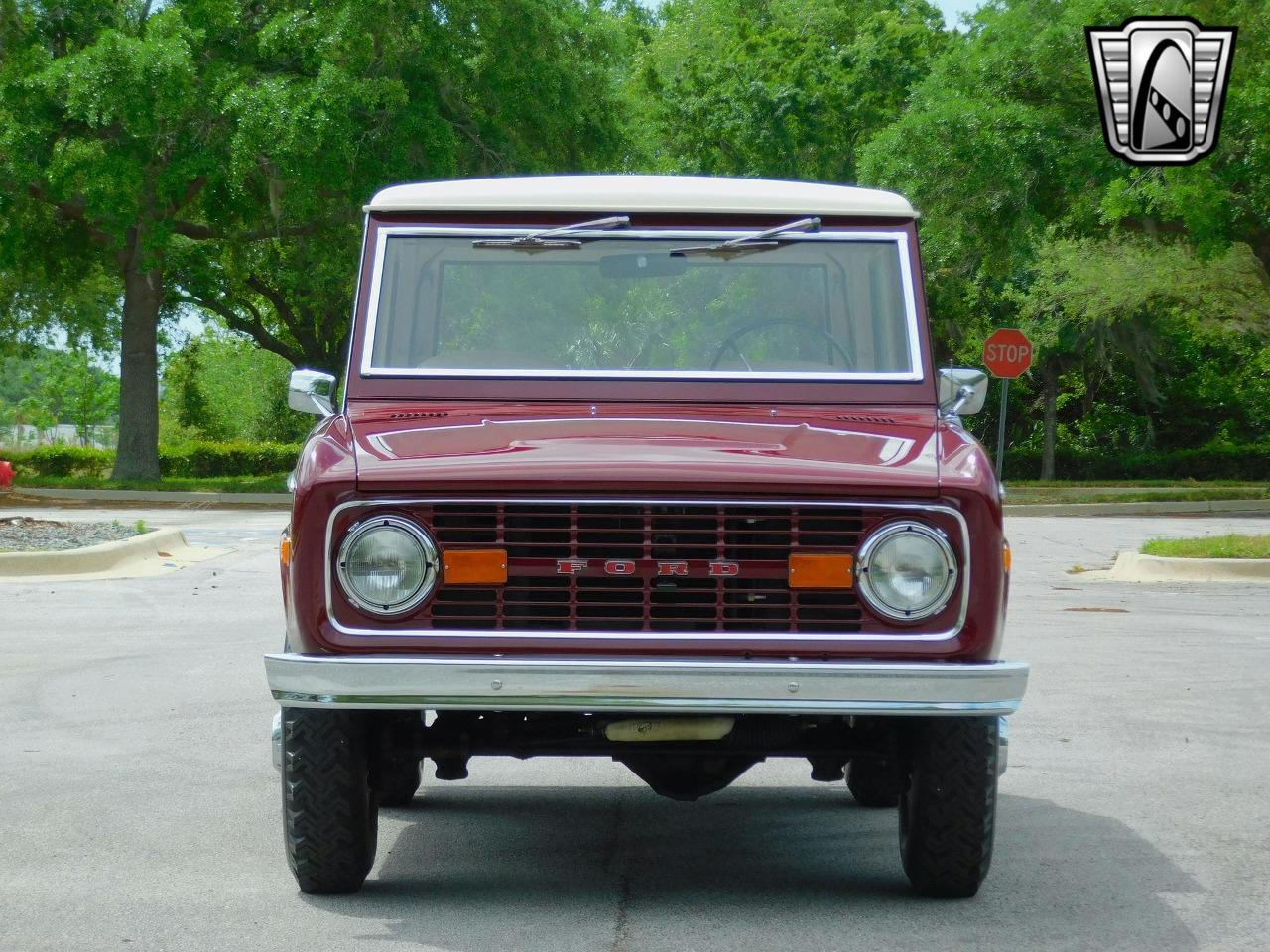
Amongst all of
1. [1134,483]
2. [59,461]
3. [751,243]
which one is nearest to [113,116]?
[59,461]

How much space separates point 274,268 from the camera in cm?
4234

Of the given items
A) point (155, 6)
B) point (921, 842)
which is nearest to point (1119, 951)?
point (921, 842)

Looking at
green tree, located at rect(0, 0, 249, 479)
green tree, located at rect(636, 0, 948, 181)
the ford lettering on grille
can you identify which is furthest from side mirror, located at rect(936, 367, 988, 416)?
green tree, located at rect(636, 0, 948, 181)

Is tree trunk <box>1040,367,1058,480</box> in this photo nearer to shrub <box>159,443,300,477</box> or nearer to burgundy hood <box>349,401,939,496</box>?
shrub <box>159,443,300,477</box>

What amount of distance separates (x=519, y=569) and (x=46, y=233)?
33655 millimetres

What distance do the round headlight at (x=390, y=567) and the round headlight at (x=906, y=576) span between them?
3.87 ft

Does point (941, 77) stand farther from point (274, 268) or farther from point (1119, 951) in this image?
point (1119, 951)

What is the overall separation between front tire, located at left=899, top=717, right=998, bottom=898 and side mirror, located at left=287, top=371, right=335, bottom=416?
7.59 ft

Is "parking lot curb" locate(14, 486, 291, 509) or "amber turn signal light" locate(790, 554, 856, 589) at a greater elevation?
"amber turn signal light" locate(790, 554, 856, 589)

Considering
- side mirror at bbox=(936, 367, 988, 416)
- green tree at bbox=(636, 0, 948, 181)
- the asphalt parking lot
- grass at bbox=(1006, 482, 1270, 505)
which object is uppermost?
green tree at bbox=(636, 0, 948, 181)

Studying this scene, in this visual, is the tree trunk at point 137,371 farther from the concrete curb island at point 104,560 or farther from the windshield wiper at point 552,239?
the windshield wiper at point 552,239

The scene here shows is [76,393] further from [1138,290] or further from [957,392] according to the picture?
[957,392]

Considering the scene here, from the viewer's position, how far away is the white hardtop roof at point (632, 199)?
19.6 feet

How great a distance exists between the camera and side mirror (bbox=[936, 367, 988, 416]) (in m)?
5.90
